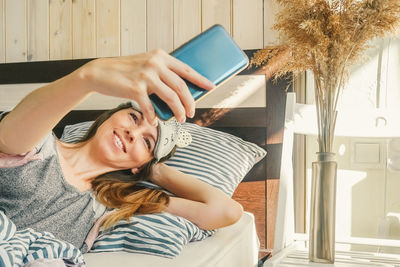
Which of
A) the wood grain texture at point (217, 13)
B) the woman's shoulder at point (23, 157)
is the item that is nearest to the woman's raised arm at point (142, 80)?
the woman's shoulder at point (23, 157)

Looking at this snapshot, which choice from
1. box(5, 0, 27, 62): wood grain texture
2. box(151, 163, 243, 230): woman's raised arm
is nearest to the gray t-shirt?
box(151, 163, 243, 230): woman's raised arm

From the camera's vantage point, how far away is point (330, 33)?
109cm

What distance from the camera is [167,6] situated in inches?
72.1

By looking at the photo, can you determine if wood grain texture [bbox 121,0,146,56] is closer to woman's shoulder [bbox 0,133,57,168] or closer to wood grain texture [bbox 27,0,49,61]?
wood grain texture [bbox 27,0,49,61]

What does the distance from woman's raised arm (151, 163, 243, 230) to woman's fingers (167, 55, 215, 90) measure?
641mm

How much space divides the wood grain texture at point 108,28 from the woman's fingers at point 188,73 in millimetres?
1395

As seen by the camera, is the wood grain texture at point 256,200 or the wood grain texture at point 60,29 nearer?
the wood grain texture at point 256,200

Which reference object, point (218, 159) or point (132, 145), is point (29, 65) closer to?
point (132, 145)

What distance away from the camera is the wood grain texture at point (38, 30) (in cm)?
200

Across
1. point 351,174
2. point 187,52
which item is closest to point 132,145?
point 187,52

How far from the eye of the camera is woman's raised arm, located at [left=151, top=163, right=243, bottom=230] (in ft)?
3.80

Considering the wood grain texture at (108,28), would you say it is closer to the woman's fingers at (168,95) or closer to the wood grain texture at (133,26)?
the wood grain texture at (133,26)

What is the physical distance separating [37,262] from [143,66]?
0.39 metres

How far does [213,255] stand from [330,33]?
0.61m
